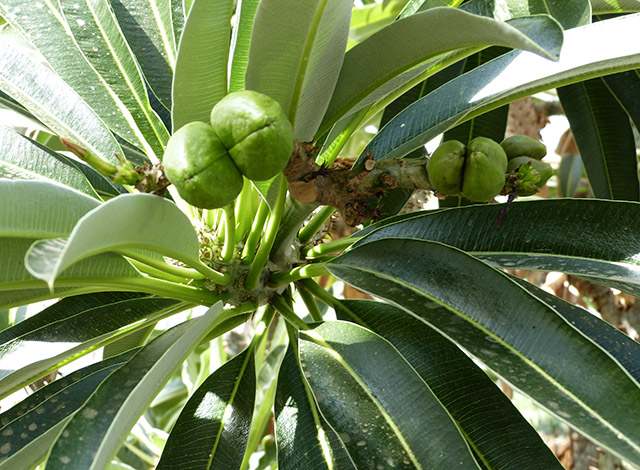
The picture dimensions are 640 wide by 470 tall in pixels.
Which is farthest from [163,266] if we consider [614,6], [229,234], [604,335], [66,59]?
[614,6]

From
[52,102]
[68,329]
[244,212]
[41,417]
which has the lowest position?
[41,417]

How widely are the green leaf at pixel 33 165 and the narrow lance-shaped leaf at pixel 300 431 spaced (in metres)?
0.33

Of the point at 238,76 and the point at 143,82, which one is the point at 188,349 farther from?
the point at 143,82

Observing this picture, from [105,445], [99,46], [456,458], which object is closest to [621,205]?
[456,458]

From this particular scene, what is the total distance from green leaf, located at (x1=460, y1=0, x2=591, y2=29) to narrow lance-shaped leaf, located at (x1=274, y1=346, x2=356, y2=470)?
478 mm

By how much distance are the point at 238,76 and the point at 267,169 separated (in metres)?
0.18

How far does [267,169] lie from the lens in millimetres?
535

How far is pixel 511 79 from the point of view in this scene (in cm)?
69

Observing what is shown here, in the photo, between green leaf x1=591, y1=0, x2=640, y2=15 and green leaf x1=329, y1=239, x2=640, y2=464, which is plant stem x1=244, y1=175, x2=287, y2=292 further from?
green leaf x1=591, y1=0, x2=640, y2=15

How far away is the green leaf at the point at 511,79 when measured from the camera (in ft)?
2.01

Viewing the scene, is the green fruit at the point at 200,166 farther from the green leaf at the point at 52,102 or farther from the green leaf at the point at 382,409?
the green leaf at the point at 52,102

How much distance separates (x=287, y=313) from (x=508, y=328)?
0.35 metres

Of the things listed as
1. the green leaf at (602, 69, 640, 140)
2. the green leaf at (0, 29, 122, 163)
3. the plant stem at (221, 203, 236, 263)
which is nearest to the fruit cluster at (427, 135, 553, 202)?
the plant stem at (221, 203, 236, 263)

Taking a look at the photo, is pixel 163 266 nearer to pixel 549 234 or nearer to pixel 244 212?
pixel 244 212
